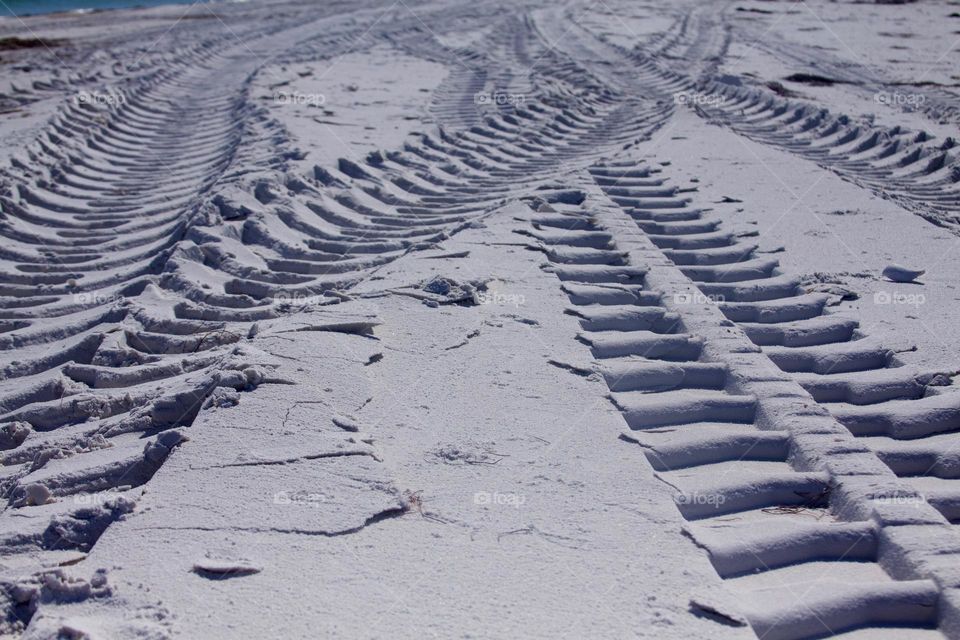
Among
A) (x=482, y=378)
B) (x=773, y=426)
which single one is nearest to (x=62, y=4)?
(x=482, y=378)

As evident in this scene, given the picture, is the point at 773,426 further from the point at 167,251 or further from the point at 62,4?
the point at 62,4

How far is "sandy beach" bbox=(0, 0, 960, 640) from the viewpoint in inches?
76.3

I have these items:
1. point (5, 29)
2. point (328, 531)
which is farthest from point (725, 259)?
point (5, 29)

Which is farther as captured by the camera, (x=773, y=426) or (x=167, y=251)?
(x=167, y=251)

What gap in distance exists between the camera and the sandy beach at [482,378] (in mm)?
1938

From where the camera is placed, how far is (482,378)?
113 inches

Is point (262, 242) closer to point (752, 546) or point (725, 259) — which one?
point (725, 259)

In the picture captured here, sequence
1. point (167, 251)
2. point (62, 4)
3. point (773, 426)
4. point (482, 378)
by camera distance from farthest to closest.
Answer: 1. point (62, 4)
2. point (167, 251)
3. point (482, 378)
4. point (773, 426)

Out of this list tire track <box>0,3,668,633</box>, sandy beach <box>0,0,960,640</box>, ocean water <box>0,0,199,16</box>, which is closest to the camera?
sandy beach <box>0,0,960,640</box>

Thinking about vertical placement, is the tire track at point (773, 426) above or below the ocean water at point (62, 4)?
below

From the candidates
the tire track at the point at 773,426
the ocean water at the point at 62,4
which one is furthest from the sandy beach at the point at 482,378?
the ocean water at the point at 62,4

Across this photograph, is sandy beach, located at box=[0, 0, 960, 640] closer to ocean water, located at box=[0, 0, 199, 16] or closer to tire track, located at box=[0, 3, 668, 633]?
tire track, located at box=[0, 3, 668, 633]

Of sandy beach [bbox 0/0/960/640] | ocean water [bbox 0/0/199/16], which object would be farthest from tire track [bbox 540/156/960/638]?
ocean water [bbox 0/0/199/16]

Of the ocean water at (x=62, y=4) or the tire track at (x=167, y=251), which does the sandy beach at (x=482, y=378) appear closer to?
the tire track at (x=167, y=251)
